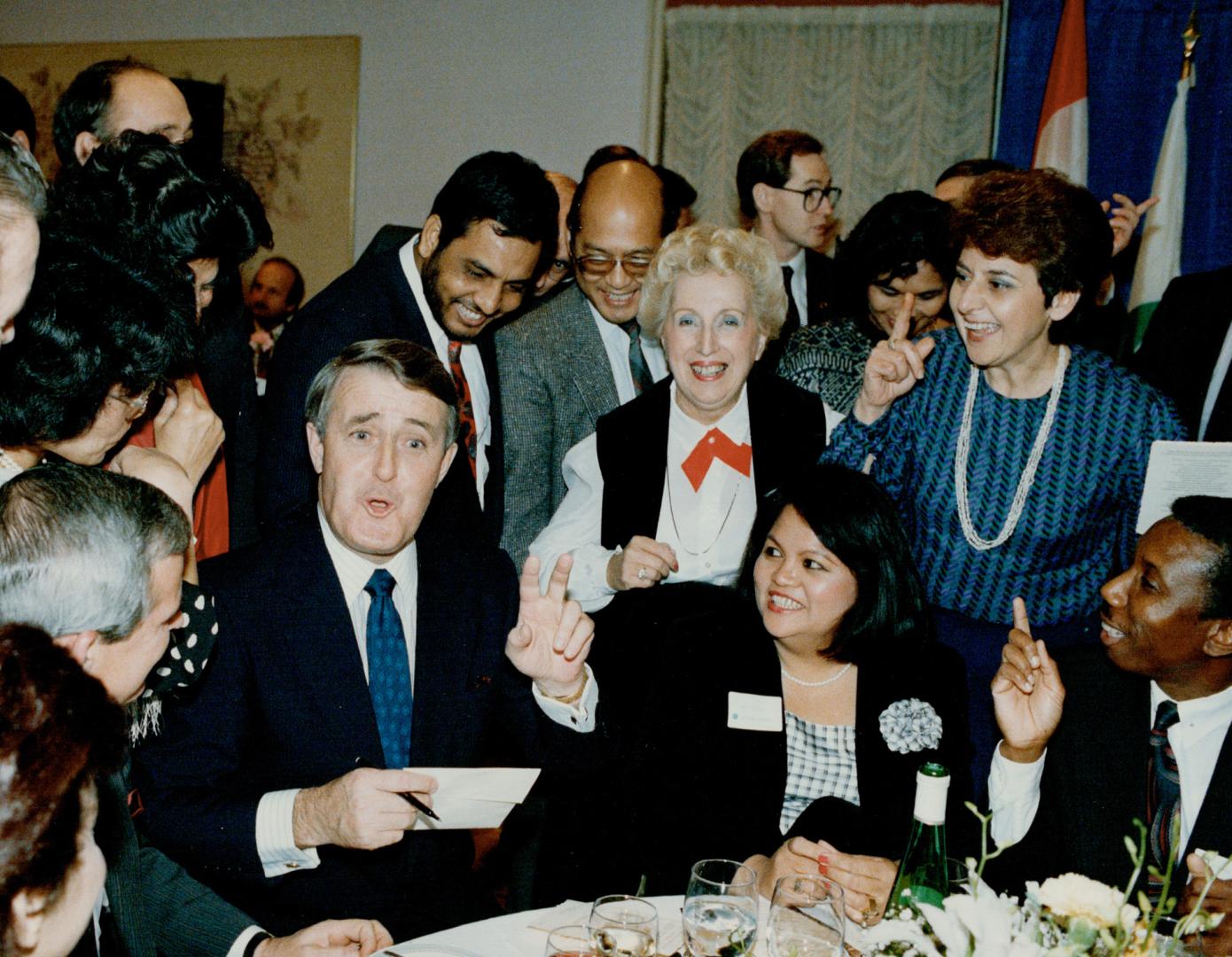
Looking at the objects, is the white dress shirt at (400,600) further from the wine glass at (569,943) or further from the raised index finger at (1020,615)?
the raised index finger at (1020,615)

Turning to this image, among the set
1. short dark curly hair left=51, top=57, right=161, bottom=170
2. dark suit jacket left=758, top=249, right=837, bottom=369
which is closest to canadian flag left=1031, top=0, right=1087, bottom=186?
dark suit jacket left=758, top=249, right=837, bottom=369

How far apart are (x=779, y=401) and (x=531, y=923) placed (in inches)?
67.5

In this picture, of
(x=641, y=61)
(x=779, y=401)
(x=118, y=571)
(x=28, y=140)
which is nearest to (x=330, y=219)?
(x=641, y=61)

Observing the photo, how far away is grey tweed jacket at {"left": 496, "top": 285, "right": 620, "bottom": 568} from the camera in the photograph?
11.0ft

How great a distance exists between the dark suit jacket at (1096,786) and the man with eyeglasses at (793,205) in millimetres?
1913

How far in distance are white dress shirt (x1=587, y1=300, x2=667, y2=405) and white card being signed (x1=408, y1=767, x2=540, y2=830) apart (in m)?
1.86

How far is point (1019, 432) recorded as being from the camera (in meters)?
2.78

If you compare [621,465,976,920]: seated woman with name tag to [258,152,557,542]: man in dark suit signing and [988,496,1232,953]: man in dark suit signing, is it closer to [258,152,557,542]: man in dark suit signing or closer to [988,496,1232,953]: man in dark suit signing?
[988,496,1232,953]: man in dark suit signing

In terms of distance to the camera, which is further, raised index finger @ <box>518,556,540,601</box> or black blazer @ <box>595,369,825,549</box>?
black blazer @ <box>595,369,825,549</box>

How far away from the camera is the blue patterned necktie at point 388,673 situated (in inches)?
88.0

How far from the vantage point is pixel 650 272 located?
3.14 metres

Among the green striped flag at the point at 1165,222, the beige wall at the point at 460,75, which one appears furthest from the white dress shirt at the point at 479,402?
the beige wall at the point at 460,75

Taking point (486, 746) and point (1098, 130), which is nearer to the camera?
point (486, 746)

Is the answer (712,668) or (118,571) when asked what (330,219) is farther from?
(118,571)
